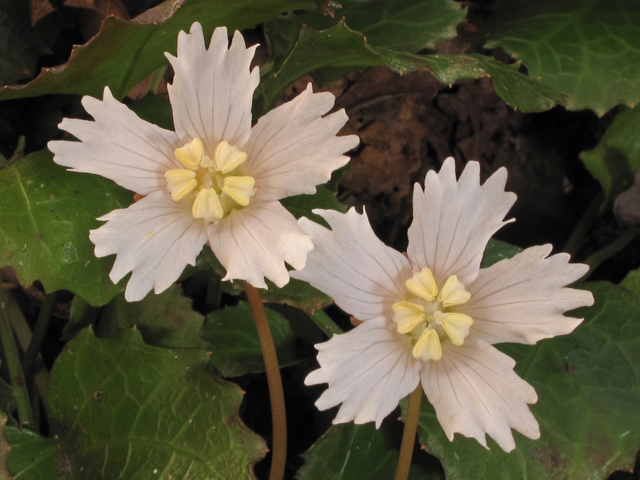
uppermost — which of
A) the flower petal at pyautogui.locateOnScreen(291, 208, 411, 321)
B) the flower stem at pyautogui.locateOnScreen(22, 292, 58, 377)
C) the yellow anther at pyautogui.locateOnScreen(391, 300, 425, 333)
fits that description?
the flower petal at pyautogui.locateOnScreen(291, 208, 411, 321)

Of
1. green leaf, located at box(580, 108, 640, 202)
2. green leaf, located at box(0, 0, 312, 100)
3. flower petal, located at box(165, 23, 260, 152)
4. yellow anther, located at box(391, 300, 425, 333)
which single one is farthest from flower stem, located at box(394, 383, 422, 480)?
green leaf, located at box(580, 108, 640, 202)

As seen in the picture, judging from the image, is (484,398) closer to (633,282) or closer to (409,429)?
(409,429)

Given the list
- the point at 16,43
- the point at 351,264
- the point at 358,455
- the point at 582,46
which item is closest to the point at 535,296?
the point at 351,264

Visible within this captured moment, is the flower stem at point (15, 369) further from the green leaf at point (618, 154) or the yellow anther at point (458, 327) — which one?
the green leaf at point (618, 154)

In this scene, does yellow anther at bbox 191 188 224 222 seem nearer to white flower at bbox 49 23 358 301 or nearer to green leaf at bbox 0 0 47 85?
white flower at bbox 49 23 358 301

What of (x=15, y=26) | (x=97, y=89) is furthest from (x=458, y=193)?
(x=15, y=26)

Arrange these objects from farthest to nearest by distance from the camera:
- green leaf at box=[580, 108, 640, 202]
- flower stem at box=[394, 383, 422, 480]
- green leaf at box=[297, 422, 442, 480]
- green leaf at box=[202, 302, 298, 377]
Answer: green leaf at box=[580, 108, 640, 202]
green leaf at box=[202, 302, 298, 377]
green leaf at box=[297, 422, 442, 480]
flower stem at box=[394, 383, 422, 480]

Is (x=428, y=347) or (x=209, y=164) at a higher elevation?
(x=209, y=164)
